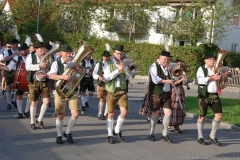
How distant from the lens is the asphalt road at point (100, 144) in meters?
7.48

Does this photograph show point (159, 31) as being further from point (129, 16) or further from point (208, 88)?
point (208, 88)

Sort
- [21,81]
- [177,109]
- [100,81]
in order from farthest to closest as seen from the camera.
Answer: [100,81] → [21,81] → [177,109]

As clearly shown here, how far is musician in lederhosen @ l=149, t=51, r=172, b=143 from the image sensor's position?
8.79 m

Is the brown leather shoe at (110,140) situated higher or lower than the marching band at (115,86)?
lower

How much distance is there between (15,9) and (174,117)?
33.3 m

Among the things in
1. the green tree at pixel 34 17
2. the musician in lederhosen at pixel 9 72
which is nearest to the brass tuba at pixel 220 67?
the musician in lederhosen at pixel 9 72

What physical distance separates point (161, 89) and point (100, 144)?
169 cm

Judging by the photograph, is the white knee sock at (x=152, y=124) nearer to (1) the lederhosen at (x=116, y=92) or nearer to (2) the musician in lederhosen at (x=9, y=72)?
(1) the lederhosen at (x=116, y=92)

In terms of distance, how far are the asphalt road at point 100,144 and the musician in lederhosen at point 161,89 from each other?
20.4 inches

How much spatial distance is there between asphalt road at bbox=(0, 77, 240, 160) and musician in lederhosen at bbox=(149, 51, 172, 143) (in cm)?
52

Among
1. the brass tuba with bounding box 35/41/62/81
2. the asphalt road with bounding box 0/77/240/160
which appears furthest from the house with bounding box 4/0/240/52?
the brass tuba with bounding box 35/41/62/81

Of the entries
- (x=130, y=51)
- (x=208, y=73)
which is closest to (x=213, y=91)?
(x=208, y=73)

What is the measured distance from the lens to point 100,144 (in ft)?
27.6

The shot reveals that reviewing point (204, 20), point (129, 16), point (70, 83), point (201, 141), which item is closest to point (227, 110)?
point (201, 141)
